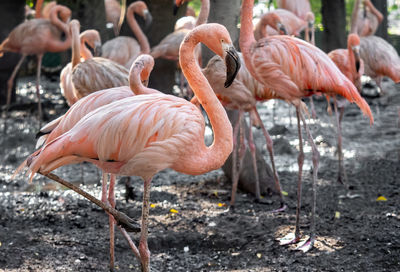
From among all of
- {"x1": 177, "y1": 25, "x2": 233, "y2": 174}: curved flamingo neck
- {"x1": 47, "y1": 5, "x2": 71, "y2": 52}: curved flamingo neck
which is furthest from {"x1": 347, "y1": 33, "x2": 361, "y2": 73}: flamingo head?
{"x1": 47, "y1": 5, "x2": 71, "y2": 52}: curved flamingo neck

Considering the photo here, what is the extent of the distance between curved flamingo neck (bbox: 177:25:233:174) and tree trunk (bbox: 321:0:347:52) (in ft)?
26.0

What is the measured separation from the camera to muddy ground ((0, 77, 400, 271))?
4203mm

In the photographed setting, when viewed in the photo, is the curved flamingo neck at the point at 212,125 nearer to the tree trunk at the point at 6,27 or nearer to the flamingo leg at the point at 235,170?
the flamingo leg at the point at 235,170

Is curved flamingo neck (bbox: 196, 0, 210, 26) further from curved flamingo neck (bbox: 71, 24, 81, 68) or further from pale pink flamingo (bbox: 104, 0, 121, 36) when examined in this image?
pale pink flamingo (bbox: 104, 0, 121, 36)

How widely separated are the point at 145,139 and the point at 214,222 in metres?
2.01

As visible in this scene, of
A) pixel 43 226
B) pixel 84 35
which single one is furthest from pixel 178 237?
pixel 84 35

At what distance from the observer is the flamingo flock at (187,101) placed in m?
3.24

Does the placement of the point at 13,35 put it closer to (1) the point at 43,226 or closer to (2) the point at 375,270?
(1) the point at 43,226

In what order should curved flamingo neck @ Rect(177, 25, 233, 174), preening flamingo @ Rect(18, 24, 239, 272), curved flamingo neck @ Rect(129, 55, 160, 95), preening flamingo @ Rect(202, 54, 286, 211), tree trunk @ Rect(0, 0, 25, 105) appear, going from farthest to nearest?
tree trunk @ Rect(0, 0, 25, 105), preening flamingo @ Rect(202, 54, 286, 211), curved flamingo neck @ Rect(129, 55, 160, 95), curved flamingo neck @ Rect(177, 25, 233, 174), preening flamingo @ Rect(18, 24, 239, 272)

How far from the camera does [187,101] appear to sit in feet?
11.5

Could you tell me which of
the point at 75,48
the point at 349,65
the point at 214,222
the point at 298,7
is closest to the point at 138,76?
the point at 214,222

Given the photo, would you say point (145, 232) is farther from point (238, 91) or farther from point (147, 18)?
point (147, 18)

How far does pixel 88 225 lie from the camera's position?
4.97 m

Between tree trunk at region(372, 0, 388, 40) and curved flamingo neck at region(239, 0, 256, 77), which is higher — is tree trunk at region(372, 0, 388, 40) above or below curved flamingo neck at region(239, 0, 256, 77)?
below
